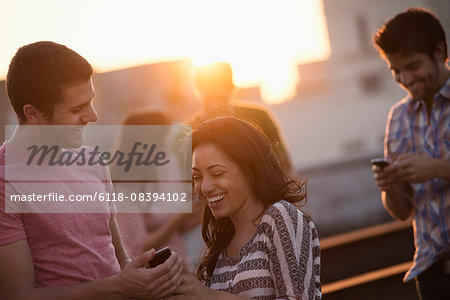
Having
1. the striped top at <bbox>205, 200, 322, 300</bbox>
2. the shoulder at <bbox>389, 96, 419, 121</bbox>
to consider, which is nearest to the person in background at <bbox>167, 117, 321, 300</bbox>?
the striped top at <bbox>205, 200, 322, 300</bbox>

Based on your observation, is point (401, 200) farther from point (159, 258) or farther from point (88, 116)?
point (88, 116)

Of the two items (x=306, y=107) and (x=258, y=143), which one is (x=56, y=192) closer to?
(x=258, y=143)

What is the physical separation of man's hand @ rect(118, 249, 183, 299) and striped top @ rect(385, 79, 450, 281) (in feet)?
4.76

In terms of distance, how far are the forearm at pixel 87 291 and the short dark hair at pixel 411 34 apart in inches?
74.4

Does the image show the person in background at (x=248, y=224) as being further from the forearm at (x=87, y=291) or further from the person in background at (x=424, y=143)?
the person in background at (x=424, y=143)

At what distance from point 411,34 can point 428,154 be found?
0.65 meters

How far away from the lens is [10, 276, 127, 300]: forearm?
6.47 ft

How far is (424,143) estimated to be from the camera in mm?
2902

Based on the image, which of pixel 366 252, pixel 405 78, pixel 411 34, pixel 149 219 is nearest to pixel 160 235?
pixel 149 219

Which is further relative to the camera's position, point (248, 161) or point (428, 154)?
point (428, 154)

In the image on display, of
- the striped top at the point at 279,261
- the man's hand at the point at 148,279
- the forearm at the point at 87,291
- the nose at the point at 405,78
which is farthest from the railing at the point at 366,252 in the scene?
the forearm at the point at 87,291

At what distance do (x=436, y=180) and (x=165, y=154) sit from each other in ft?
5.82

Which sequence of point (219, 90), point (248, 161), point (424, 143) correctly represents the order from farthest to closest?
point (219, 90) < point (424, 143) < point (248, 161)

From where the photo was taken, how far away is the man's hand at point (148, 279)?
6.57ft
